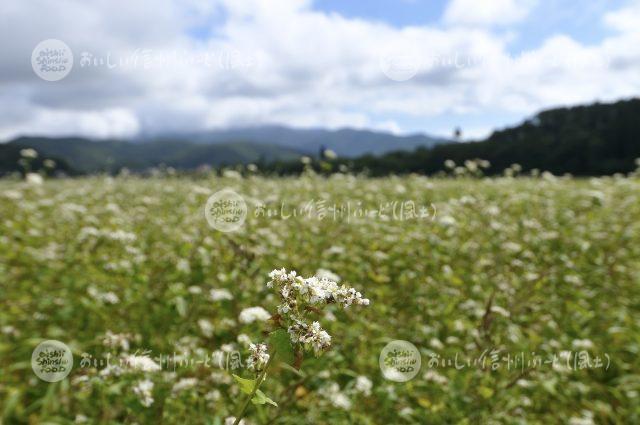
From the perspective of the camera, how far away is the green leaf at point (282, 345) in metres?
1.48

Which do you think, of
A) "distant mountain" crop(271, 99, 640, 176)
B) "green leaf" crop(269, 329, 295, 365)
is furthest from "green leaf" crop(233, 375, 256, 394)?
"distant mountain" crop(271, 99, 640, 176)

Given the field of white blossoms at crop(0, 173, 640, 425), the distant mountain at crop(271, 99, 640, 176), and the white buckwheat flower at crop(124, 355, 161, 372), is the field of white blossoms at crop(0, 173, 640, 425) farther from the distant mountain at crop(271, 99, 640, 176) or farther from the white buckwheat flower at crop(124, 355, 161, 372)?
the distant mountain at crop(271, 99, 640, 176)

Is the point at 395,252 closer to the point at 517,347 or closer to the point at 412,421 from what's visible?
the point at 517,347

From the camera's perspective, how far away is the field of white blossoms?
320cm

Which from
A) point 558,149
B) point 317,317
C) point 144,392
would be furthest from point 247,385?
point 558,149

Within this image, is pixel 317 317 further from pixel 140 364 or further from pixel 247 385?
pixel 247 385

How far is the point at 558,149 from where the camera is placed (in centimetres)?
5597

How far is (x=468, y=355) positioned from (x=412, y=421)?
1.12 m

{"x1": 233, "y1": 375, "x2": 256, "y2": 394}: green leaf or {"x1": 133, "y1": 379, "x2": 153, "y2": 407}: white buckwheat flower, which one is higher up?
{"x1": 233, "y1": 375, "x2": 256, "y2": 394}: green leaf

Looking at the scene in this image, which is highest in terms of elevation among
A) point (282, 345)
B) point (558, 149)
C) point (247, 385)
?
point (558, 149)

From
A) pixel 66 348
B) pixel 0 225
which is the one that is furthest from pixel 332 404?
pixel 0 225

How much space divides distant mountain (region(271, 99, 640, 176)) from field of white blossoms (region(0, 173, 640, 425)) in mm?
38675

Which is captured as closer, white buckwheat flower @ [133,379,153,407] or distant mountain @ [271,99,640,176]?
white buckwheat flower @ [133,379,153,407]

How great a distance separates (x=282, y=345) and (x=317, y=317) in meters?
3.01
